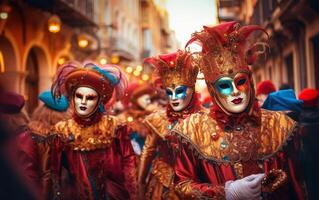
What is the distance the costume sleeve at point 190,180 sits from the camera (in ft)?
10.8

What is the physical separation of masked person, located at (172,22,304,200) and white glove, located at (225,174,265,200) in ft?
0.28

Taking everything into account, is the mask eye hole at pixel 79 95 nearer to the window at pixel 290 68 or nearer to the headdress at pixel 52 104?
the headdress at pixel 52 104

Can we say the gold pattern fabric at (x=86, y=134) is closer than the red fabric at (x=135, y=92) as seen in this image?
Yes

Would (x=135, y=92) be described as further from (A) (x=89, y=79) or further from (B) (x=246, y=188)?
(B) (x=246, y=188)

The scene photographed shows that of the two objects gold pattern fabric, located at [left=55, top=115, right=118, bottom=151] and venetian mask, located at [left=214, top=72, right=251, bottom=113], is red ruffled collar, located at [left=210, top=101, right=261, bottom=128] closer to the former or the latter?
venetian mask, located at [left=214, top=72, right=251, bottom=113]

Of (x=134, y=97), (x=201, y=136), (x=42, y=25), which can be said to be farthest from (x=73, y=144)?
(x=42, y=25)

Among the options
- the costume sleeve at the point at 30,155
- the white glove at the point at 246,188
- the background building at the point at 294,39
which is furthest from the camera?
the background building at the point at 294,39

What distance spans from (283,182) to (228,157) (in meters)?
0.40

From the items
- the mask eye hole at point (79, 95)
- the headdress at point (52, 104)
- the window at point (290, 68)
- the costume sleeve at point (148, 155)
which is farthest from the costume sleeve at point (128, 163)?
the window at point (290, 68)

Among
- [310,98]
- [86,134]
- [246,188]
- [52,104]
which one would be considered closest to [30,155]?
[86,134]

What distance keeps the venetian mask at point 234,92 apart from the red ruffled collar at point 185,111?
77.0 inches

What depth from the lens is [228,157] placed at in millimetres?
3434

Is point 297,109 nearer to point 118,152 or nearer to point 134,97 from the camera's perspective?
point 118,152

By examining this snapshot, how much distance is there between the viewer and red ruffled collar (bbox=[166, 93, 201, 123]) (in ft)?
18.0
